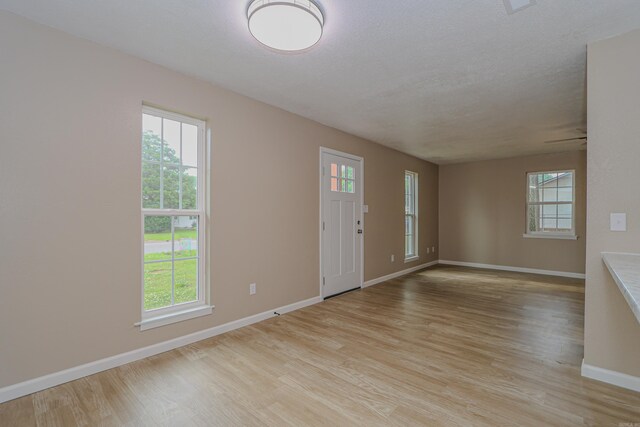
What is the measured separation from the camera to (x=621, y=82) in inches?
81.4

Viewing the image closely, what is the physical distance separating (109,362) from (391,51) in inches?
130

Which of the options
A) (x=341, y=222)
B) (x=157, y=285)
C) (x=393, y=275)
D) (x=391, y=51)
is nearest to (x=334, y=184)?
(x=341, y=222)

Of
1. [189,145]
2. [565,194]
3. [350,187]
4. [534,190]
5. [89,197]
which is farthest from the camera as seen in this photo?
[534,190]

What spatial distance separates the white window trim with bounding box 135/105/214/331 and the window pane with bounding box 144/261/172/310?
0.20 feet

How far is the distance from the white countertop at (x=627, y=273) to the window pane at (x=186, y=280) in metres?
2.99

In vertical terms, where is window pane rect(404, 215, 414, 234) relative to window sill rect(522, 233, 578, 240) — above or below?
above

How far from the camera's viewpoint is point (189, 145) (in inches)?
114

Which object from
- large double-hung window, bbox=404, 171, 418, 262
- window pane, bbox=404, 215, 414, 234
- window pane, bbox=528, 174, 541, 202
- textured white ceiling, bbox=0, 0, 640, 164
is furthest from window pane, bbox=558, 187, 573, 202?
window pane, bbox=404, 215, 414, 234

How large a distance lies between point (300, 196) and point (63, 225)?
2.39 m

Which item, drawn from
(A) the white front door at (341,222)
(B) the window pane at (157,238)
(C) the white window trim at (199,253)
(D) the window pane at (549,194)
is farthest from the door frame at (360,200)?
(D) the window pane at (549,194)

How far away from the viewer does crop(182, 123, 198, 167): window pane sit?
2.85 meters

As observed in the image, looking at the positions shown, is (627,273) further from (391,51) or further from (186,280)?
(186,280)

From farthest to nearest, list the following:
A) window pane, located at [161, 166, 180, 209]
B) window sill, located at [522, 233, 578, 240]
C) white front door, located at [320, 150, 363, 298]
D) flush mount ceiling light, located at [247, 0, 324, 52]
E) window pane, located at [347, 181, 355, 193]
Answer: window sill, located at [522, 233, 578, 240], window pane, located at [347, 181, 355, 193], white front door, located at [320, 150, 363, 298], window pane, located at [161, 166, 180, 209], flush mount ceiling light, located at [247, 0, 324, 52]

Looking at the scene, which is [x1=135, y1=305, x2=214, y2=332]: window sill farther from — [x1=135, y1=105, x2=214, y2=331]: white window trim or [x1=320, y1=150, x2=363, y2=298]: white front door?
[x1=320, y1=150, x2=363, y2=298]: white front door
